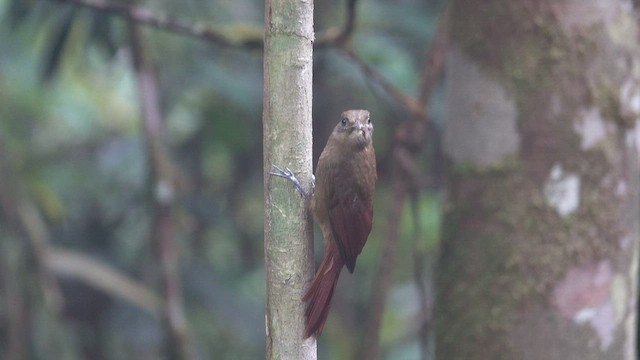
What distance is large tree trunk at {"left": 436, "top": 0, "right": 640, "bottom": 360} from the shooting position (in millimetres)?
2611

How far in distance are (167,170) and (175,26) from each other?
2.67 feet

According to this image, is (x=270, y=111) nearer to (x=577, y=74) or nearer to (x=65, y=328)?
(x=577, y=74)

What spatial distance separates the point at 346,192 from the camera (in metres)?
2.70

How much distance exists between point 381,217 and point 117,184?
5.62ft

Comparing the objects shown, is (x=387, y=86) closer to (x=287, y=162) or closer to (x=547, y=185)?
(x=547, y=185)

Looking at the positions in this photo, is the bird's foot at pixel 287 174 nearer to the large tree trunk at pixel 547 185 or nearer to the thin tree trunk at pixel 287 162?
the thin tree trunk at pixel 287 162

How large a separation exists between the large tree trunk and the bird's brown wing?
13.6 inches

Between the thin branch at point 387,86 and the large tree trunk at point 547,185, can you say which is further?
the thin branch at point 387,86

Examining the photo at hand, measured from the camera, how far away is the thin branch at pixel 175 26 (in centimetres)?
343

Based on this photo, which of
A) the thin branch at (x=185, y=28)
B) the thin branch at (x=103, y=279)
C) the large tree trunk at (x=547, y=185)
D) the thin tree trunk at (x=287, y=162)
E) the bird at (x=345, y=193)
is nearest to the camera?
the thin tree trunk at (x=287, y=162)

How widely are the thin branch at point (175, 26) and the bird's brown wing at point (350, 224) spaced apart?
107 centimetres

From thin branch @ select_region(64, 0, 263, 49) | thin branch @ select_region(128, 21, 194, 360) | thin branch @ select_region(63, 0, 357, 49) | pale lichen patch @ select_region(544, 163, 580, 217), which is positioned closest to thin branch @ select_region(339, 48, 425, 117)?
thin branch @ select_region(63, 0, 357, 49)

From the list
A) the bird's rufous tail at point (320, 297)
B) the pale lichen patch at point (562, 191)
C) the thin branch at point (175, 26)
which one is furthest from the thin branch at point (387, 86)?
the bird's rufous tail at point (320, 297)

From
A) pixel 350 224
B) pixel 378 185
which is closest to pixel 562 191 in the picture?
pixel 350 224
